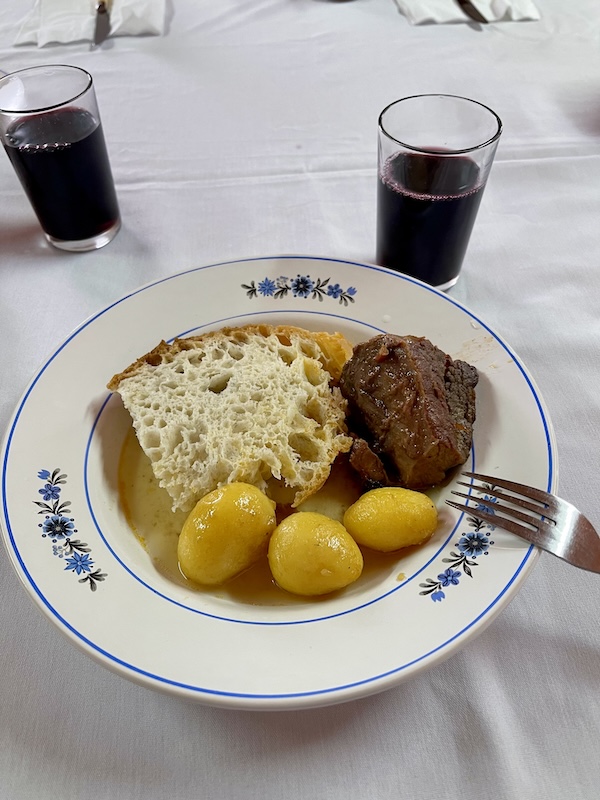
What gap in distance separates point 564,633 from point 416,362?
63 centimetres

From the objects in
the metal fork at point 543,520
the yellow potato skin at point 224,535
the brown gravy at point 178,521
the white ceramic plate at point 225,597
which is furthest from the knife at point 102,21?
the metal fork at point 543,520

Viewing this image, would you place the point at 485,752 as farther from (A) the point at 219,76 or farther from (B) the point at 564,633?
(A) the point at 219,76

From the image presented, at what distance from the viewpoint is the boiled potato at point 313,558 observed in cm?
120

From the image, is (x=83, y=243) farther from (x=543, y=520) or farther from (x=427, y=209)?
(x=543, y=520)

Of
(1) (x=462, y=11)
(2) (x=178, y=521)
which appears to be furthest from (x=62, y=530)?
(1) (x=462, y=11)

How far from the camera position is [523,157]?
2.44 meters

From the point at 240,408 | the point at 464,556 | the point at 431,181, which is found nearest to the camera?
the point at 464,556

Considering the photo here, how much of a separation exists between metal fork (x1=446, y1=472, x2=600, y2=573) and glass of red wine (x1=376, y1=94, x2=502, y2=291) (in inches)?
32.6

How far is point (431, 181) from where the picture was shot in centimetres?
175

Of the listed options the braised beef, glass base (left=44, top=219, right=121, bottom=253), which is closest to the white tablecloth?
glass base (left=44, top=219, right=121, bottom=253)

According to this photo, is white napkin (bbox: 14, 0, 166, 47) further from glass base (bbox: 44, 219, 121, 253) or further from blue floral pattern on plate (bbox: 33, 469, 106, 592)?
blue floral pattern on plate (bbox: 33, 469, 106, 592)

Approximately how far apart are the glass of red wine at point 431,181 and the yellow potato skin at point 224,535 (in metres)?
0.96

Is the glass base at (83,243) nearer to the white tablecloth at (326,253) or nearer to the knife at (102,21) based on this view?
the white tablecloth at (326,253)

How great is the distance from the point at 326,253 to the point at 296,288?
42cm
